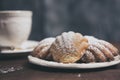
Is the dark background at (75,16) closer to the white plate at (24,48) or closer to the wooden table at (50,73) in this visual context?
the white plate at (24,48)

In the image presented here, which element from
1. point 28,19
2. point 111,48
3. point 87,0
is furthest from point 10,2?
point 111,48

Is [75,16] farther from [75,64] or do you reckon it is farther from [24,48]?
[75,64]

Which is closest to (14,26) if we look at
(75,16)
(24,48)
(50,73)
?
(24,48)

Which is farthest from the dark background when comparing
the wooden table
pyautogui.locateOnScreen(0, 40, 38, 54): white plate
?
the wooden table

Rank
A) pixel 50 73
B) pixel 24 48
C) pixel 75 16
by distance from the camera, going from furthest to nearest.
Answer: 1. pixel 75 16
2. pixel 24 48
3. pixel 50 73

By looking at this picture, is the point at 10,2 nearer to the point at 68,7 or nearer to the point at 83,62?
the point at 68,7

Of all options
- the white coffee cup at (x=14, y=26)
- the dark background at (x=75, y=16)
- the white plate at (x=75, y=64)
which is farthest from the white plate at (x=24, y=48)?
the dark background at (x=75, y=16)
